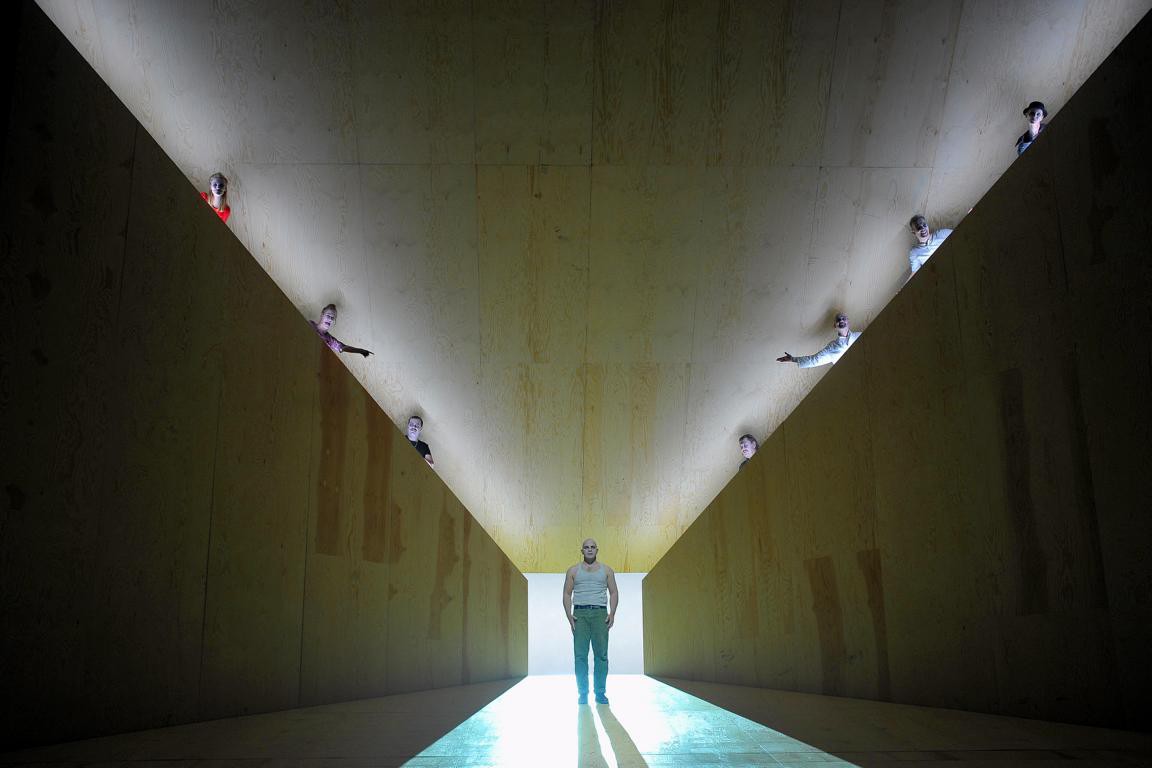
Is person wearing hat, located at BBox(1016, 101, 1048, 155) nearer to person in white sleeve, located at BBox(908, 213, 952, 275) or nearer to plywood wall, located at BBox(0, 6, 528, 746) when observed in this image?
person in white sleeve, located at BBox(908, 213, 952, 275)

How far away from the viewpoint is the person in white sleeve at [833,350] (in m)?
9.22

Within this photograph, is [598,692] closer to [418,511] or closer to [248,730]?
[418,511]

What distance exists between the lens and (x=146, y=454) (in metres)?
3.90

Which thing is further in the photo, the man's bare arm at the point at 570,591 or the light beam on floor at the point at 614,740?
the man's bare arm at the point at 570,591

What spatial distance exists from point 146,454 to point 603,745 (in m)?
2.23

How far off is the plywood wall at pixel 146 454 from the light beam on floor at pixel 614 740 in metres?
1.25

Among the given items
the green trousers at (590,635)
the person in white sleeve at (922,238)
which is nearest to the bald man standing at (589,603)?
the green trousers at (590,635)

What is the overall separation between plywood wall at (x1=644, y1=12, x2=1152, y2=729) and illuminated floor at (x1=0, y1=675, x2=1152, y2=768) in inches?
11.7

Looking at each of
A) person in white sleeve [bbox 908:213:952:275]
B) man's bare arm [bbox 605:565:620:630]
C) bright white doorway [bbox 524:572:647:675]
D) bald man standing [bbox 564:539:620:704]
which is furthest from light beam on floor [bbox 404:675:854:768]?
bright white doorway [bbox 524:572:647:675]

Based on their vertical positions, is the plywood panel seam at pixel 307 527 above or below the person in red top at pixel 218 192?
below

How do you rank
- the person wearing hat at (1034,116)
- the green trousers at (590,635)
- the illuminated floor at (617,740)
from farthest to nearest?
the person wearing hat at (1034,116) → the green trousers at (590,635) → the illuminated floor at (617,740)

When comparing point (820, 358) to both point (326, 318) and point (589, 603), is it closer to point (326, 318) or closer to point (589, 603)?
point (589, 603)

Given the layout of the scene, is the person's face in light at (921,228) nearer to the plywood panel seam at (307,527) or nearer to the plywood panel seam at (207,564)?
the plywood panel seam at (307,527)

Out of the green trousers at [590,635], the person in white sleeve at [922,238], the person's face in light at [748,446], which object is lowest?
the green trousers at [590,635]
